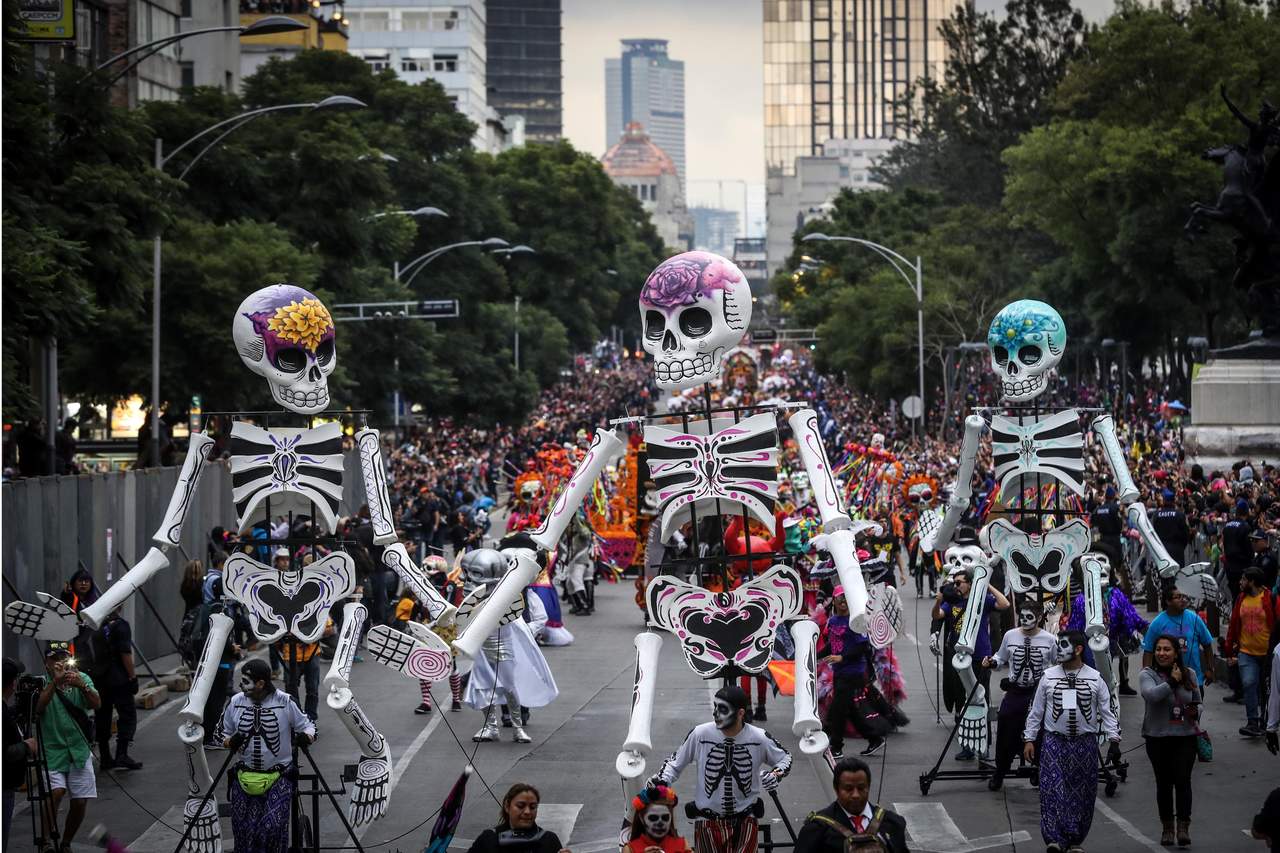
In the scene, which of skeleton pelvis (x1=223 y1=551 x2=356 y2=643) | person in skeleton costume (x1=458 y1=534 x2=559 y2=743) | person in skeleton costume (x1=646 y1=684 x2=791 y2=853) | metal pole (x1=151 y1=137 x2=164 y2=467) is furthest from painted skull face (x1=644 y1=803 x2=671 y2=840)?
metal pole (x1=151 y1=137 x2=164 y2=467)

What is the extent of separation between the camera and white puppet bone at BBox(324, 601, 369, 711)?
1213cm

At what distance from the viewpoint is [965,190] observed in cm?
7944

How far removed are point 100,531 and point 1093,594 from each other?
1136 centimetres

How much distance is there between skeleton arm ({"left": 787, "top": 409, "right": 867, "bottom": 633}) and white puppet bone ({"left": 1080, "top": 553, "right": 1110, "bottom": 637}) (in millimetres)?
3424

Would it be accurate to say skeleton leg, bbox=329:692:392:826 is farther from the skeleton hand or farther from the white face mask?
the white face mask

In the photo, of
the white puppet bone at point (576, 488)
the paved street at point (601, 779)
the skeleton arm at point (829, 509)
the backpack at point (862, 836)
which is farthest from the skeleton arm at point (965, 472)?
the backpack at point (862, 836)

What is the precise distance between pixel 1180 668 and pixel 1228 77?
4056cm

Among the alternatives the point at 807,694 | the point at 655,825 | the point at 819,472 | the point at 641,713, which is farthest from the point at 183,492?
the point at 655,825

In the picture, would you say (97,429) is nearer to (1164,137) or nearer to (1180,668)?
(1164,137)

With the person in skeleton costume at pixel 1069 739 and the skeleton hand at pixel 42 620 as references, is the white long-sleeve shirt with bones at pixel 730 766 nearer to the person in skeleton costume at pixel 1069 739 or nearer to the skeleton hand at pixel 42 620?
the person in skeleton costume at pixel 1069 739

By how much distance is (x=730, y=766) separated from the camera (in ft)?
34.3

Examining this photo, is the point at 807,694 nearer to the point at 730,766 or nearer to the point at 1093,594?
the point at 730,766

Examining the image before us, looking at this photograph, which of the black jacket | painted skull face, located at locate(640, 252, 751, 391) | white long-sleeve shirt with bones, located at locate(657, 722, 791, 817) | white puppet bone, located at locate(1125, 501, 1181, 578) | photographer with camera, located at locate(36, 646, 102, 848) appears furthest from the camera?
white puppet bone, located at locate(1125, 501, 1181, 578)

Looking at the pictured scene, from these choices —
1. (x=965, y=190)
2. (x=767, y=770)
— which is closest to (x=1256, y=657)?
(x=767, y=770)
